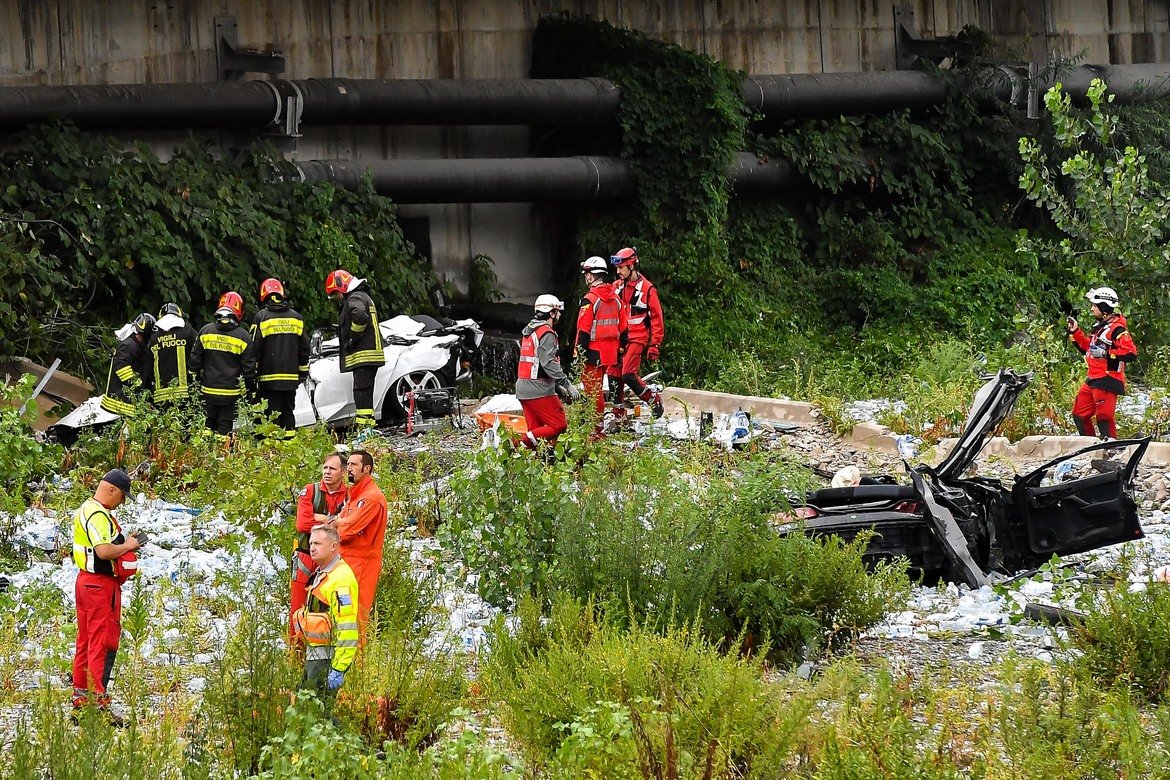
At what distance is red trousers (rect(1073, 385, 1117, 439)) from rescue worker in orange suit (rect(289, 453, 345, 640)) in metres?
7.22

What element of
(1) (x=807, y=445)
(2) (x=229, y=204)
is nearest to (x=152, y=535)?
(1) (x=807, y=445)

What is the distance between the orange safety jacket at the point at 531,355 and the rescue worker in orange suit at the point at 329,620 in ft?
17.8

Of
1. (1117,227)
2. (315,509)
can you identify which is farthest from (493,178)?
(315,509)

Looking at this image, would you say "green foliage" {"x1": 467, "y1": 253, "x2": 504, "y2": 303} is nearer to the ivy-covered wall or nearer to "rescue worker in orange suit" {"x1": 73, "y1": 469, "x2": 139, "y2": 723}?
the ivy-covered wall

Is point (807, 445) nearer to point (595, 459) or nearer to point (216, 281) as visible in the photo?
point (595, 459)

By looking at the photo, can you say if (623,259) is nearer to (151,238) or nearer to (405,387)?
(405,387)

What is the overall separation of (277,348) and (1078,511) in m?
7.01

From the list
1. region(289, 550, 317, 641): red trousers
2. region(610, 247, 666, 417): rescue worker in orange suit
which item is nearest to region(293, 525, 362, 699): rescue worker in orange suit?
region(289, 550, 317, 641): red trousers

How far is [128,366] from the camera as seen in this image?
1279 cm

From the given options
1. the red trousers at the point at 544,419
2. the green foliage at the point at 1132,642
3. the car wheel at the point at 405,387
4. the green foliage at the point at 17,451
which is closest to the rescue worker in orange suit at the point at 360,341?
the car wheel at the point at 405,387

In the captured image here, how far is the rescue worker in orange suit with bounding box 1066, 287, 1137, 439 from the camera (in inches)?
487

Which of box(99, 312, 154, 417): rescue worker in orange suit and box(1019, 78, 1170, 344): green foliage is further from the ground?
box(1019, 78, 1170, 344): green foliage

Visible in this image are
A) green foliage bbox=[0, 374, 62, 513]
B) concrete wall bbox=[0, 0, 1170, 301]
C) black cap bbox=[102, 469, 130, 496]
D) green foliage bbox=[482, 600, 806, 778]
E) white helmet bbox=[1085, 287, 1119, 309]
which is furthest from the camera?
concrete wall bbox=[0, 0, 1170, 301]

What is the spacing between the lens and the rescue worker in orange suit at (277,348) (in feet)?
43.0
